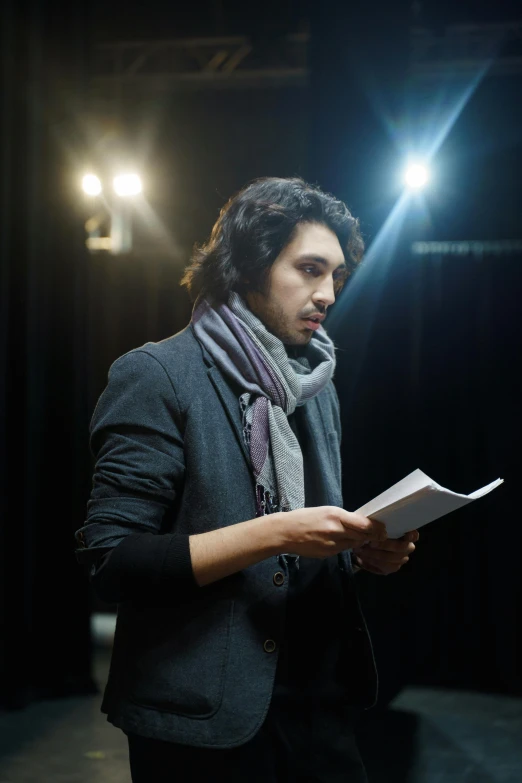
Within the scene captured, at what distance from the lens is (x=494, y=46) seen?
11.3 feet

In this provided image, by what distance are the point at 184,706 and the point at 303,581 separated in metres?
0.28

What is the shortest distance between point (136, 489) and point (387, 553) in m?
0.45

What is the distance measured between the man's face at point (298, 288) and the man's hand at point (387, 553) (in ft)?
1.28

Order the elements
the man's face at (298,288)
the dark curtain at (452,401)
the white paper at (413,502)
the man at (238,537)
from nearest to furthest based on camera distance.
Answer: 1. the white paper at (413,502)
2. the man at (238,537)
3. the man's face at (298,288)
4. the dark curtain at (452,401)

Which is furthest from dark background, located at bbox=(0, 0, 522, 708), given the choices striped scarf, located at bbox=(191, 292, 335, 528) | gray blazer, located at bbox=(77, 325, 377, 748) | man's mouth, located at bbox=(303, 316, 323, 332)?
gray blazer, located at bbox=(77, 325, 377, 748)

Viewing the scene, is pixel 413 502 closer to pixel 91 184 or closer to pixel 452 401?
pixel 452 401

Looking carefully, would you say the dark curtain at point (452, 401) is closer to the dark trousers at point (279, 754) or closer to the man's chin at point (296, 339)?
the man's chin at point (296, 339)

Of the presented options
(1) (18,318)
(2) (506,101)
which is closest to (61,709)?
(1) (18,318)

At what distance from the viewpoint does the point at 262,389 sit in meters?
1.27

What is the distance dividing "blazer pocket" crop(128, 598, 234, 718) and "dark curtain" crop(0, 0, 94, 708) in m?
2.19

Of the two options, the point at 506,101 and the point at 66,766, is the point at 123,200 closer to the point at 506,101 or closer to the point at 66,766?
the point at 506,101

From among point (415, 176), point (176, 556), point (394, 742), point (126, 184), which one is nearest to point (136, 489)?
point (176, 556)

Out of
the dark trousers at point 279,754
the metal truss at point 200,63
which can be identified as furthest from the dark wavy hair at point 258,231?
the metal truss at point 200,63

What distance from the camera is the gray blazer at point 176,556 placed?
109cm
